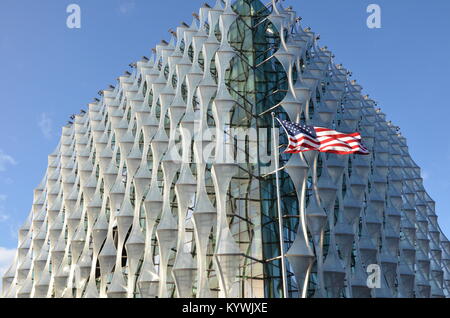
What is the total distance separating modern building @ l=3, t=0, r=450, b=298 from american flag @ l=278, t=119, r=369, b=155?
907cm

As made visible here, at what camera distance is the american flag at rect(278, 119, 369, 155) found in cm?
2544

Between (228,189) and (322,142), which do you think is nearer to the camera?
(322,142)

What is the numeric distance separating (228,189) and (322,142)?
12817 mm

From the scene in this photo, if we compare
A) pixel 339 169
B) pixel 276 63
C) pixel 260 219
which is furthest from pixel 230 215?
pixel 276 63

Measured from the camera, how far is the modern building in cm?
3519

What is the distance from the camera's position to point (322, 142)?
2584cm

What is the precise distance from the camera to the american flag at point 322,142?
2544cm

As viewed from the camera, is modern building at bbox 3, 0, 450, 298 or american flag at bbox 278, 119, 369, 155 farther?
modern building at bbox 3, 0, 450, 298

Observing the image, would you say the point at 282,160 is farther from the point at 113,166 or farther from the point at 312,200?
the point at 113,166

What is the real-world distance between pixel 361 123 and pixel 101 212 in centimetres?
2680

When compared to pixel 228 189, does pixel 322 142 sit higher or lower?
lower

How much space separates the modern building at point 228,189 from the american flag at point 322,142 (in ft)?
29.8

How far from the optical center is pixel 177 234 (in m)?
37.9

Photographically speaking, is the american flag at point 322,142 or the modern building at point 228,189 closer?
the american flag at point 322,142
